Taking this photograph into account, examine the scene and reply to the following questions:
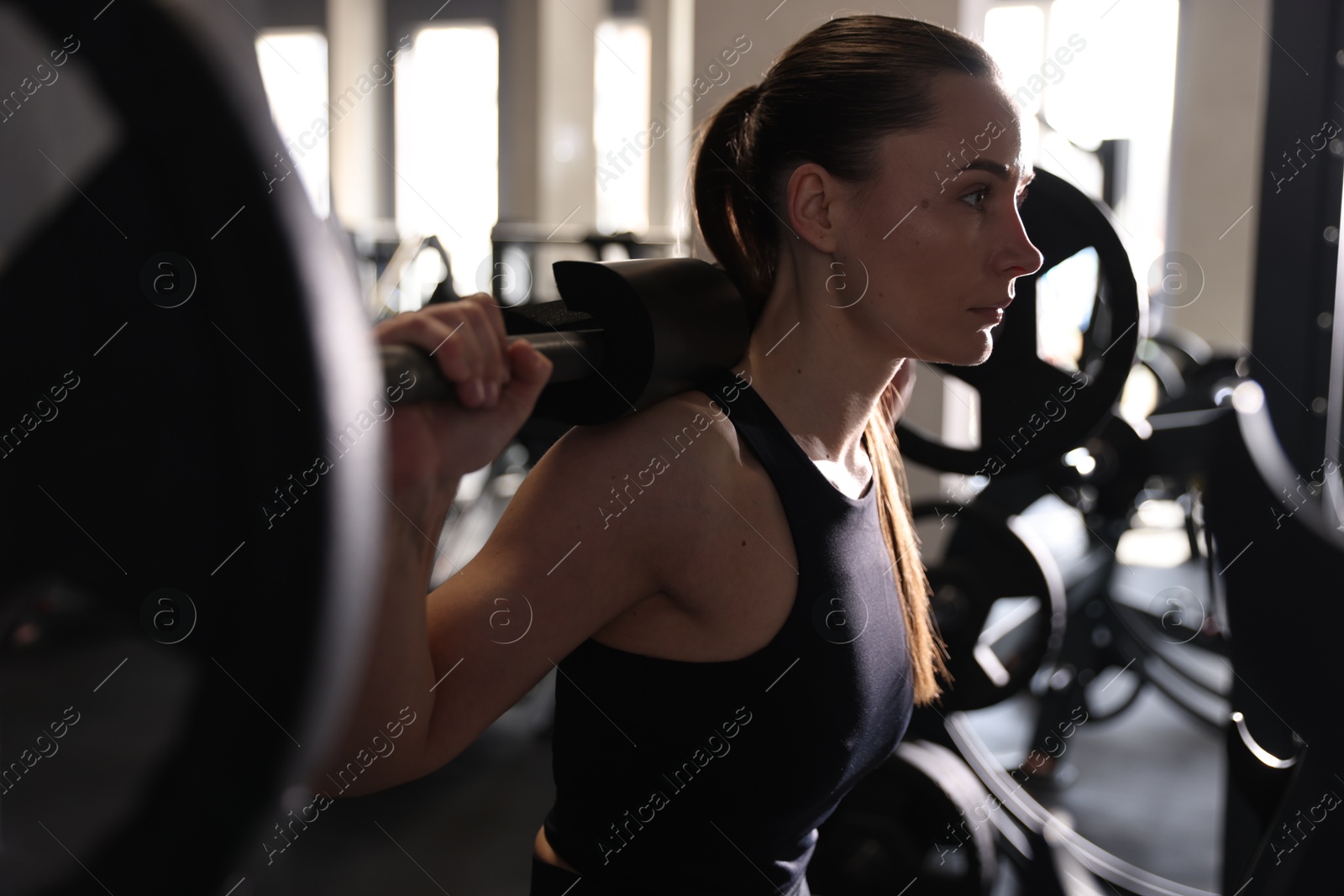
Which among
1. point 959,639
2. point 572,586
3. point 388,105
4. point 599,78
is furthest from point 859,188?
point 388,105

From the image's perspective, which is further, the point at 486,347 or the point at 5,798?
the point at 486,347

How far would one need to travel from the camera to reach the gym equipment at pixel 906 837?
1.45 metres

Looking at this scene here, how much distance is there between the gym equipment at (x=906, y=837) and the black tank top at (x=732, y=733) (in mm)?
521

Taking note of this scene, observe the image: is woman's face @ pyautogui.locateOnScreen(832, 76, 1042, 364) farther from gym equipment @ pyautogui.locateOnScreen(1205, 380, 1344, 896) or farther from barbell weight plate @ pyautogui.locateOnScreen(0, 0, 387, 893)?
barbell weight plate @ pyautogui.locateOnScreen(0, 0, 387, 893)

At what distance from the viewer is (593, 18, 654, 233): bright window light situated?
7.64 m

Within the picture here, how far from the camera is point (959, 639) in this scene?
1.71 meters

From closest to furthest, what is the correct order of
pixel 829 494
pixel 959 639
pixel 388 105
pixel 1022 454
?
pixel 829 494 < pixel 1022 454 < pixel 959 639 < pixel 388 105

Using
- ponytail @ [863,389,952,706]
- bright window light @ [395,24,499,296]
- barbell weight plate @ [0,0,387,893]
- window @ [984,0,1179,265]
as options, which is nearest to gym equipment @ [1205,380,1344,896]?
ponytail @ [863,389,952,706]

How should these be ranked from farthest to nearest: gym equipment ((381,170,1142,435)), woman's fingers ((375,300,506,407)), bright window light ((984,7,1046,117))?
1. bright window light ((984,7,1046,117))
2. gym equipment ((381,170,1142,435))
3. woman's fingers ((375,300,506,407))

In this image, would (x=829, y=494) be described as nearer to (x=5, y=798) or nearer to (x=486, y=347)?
(x=486, y=347)

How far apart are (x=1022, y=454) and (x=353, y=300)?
48.1 inches

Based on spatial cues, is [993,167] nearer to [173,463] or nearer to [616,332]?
[616,332]

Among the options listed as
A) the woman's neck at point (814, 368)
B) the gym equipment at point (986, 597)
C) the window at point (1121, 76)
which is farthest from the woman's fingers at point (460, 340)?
the window at point (1121, 76)

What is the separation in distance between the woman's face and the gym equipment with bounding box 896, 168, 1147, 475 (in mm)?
397
